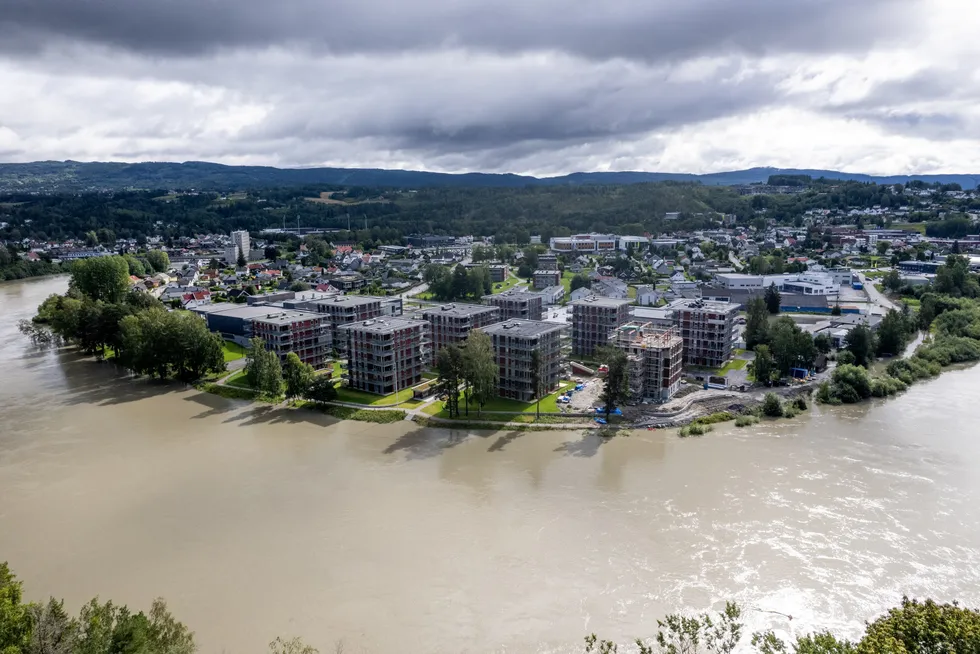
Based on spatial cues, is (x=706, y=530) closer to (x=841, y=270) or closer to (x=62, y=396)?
(x=62, y=396)

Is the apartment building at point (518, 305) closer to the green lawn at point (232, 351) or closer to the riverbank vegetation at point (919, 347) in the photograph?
the green lawn at point (232, 351)

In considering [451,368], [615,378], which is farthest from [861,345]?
[451,368]

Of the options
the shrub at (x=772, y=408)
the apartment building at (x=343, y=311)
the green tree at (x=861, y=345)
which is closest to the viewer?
the shrub at (x=772, y=408)

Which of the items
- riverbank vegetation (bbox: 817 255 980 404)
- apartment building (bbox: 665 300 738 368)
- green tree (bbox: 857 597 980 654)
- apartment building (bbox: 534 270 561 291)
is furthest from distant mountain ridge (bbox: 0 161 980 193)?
green tree (bbox: 857 597 980 654)

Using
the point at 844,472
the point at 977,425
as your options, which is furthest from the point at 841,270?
the point at 844,472

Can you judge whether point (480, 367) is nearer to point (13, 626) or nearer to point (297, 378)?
point (297, 378)

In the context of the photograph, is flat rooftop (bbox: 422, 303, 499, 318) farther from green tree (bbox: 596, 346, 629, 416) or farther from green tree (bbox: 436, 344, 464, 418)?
green tree (bbox: 596, 346, 629, 416)

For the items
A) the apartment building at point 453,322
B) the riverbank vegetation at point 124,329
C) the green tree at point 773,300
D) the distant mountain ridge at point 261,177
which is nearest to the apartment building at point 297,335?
the riverbank vegetation at point 124,329
